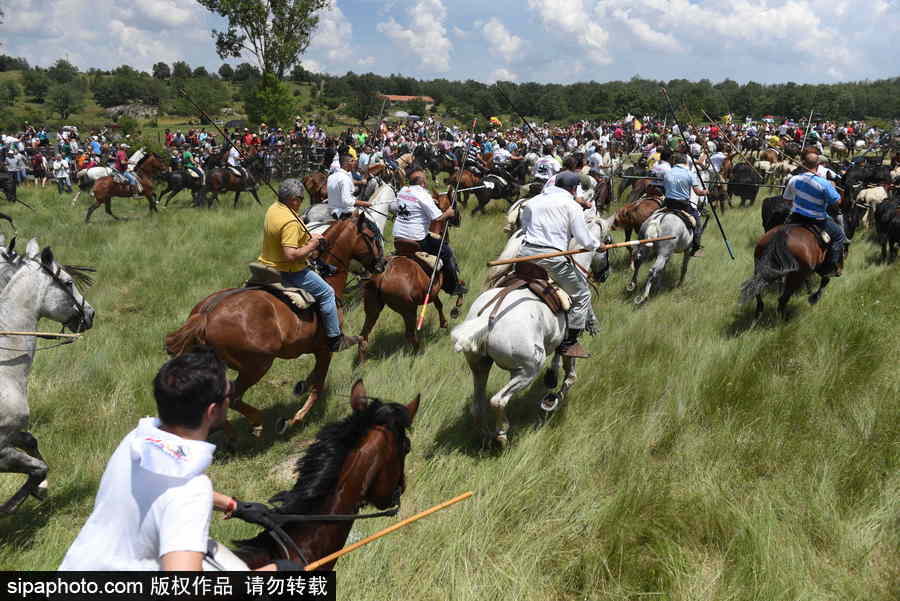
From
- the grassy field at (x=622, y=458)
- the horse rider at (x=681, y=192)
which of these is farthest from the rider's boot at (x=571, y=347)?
the horse rider at (x=681, y=192)

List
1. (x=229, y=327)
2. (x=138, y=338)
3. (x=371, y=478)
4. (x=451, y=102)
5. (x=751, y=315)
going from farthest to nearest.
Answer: (x=451, y=102), (x=751, y=315), (x=138, y=338), (x=229, y=327), (x=371, y=478)

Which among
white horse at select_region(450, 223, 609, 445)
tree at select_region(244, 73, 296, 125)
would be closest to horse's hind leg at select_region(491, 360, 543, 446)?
white horse at select_region(450, 223, 609, 445)

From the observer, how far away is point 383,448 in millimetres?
2838

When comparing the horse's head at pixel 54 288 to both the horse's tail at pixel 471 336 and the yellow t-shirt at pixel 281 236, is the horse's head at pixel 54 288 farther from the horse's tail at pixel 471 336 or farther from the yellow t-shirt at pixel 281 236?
the horse's tail at pixel 471 336

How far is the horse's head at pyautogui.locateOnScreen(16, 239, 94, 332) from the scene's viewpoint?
14.7 feet

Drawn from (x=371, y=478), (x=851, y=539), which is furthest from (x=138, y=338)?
(x=851, y=539)

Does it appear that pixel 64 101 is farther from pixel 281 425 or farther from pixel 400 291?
pixel 281 425

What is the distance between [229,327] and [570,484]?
10.5 ft

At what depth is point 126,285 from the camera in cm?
1020

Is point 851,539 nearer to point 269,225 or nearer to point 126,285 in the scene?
point 269,225

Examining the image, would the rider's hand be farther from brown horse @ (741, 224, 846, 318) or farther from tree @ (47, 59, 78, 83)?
tree @ (47, 59, 78, 83)

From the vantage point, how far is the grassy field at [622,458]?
3592mm

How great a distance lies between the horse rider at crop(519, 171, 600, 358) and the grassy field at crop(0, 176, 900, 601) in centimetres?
129

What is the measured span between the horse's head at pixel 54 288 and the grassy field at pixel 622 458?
1.31m
